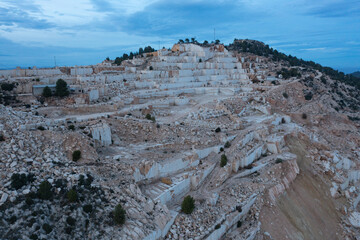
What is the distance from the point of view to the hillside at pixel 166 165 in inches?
340

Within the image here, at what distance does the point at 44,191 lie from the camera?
27.3 feet

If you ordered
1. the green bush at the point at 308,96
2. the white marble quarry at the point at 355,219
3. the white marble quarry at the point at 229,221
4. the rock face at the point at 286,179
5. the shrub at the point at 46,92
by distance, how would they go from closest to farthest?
the white marble quarry at the point at 229,221
the rock face at the point at 286,179
the white marble quarry at the point at 355,219
the shrub at the point at 46,92
the green bush at the point at 308,96

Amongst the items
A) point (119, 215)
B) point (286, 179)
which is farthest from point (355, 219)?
point (119, 215)

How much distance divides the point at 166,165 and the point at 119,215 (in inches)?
169

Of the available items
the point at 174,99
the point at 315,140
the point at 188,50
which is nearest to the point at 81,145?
the point at 174,99

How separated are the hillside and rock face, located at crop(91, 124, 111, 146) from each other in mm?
64

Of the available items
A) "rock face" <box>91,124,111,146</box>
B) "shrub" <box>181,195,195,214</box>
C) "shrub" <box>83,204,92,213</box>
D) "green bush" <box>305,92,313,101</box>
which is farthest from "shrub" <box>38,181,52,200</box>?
"green bush" <box>305,92,313,101</box>

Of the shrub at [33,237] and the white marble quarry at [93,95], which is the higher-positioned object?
the white marble quarry at [93,95]

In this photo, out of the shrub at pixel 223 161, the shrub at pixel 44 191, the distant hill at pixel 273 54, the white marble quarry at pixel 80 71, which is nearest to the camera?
the shrub at pixel 44 191

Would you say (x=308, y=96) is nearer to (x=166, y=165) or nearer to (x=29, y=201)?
(x=166, y=165)

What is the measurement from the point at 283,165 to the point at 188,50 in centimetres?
2967

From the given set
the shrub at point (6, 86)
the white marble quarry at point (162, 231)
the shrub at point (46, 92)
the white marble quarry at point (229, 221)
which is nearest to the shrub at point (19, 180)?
the white marble quarry at point (162, 231)

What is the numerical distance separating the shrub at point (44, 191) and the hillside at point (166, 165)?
35mm

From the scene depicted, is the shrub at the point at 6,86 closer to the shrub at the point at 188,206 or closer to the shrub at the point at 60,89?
the shrub at the point at 60,89
